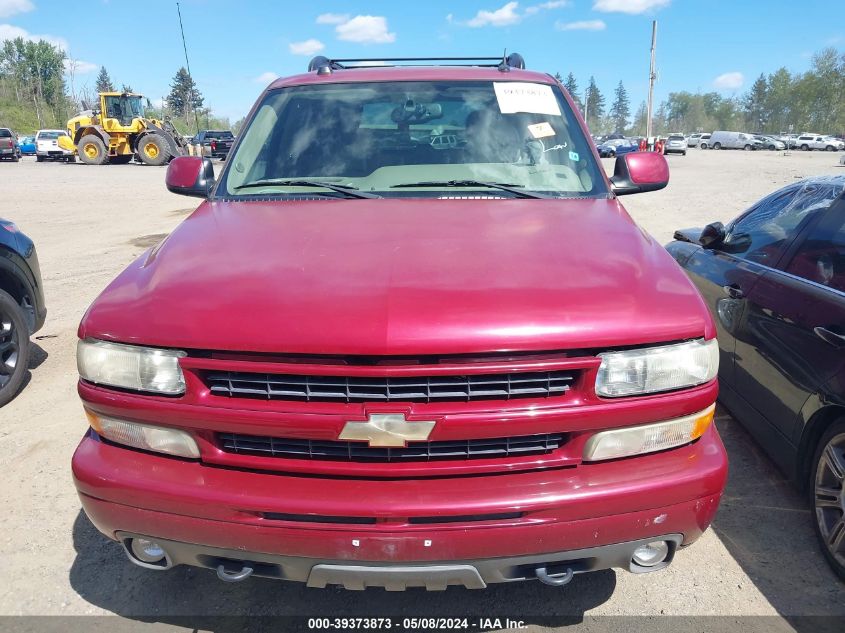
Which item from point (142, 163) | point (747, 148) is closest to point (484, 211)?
point (142, 163)

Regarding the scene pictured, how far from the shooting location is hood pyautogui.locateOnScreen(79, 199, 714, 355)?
184cm

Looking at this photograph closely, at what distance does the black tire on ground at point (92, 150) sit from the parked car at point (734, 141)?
63.6m

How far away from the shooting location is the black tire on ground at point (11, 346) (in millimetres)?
4383

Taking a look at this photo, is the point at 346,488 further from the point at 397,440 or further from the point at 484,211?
the point at 484,211

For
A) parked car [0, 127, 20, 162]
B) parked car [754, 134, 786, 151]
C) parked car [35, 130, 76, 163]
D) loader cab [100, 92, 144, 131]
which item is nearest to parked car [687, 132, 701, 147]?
parked car [754, 134, 786, 151]

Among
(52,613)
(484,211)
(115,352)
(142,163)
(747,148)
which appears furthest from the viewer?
(747,148)

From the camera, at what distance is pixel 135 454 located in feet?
6.70

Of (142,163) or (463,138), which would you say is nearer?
(463,138)

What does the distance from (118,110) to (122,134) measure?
1.11 metres

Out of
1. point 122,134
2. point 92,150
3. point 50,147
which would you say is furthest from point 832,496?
point 50,147

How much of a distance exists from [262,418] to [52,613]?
4.56 ft

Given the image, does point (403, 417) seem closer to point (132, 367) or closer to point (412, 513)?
point (412, 513)

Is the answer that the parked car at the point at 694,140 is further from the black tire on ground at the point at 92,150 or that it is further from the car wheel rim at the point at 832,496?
the car wheel rim at the point at 832,496

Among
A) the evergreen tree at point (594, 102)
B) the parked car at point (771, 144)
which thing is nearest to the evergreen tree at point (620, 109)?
the evergreen tree at point (594, 102)
